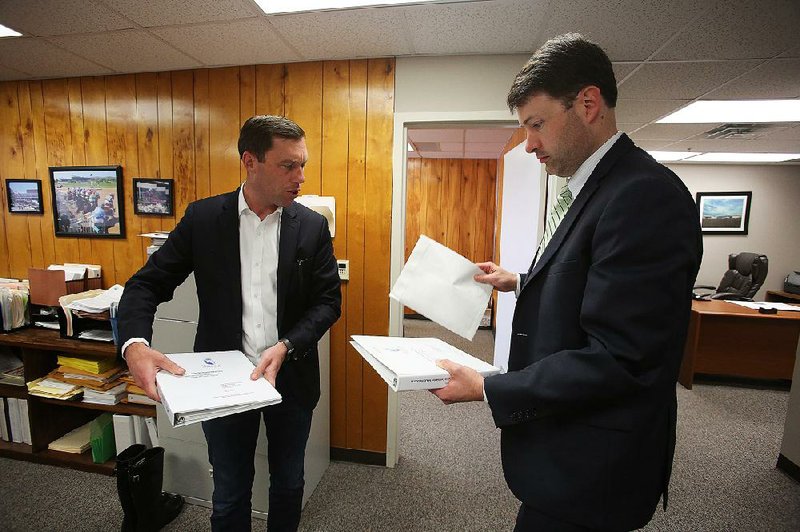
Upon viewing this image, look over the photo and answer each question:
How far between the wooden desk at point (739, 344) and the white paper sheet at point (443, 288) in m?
3.55

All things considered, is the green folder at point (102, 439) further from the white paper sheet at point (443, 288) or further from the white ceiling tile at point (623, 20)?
the white ceiling tile at point (623, 20)

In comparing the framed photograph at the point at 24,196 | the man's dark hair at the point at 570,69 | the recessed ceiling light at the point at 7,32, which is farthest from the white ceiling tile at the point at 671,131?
the framed photograph at the point at 24,196

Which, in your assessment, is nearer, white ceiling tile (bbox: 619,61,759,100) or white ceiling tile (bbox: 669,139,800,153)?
white ceiling tile (bbox: 619,61,759,100)

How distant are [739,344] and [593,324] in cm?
422

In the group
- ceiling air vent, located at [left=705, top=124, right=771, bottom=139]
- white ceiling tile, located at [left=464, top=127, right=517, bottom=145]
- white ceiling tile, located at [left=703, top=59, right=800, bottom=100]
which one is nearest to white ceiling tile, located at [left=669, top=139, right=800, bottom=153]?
ceiling air vent, located at [left=705, top=124, right=771, bottom=139]

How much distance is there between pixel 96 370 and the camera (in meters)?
2.23

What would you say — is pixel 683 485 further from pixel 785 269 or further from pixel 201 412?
pixel 785 269

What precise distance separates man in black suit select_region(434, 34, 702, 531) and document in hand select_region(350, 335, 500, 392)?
0.05 meters

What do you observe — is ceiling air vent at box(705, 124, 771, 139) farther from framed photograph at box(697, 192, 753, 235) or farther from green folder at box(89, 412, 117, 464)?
green folder at box(89, 412, 117, 464)

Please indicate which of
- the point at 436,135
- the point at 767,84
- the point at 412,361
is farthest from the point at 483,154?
the point at 412,361

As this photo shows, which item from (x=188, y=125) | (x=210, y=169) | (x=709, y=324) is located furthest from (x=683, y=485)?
(x=188, y=125)

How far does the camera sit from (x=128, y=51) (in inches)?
87.0

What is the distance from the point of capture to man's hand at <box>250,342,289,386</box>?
1.11 m

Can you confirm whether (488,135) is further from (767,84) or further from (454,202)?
(767,84)
